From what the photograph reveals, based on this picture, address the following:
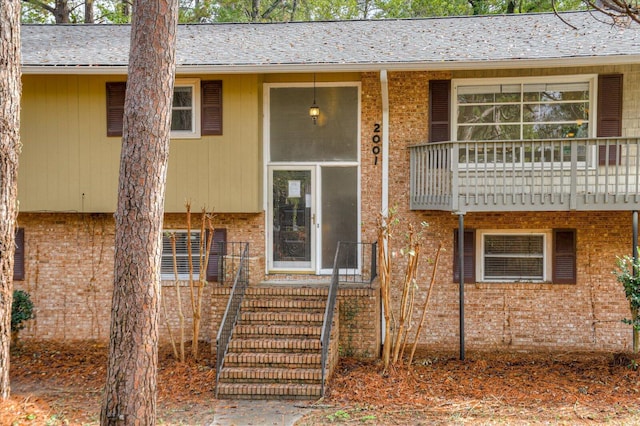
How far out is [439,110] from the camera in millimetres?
9586

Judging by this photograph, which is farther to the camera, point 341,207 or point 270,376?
point 341,207

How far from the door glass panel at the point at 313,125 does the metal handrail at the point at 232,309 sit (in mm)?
2089

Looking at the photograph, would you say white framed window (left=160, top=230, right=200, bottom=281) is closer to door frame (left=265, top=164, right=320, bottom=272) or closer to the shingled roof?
door frame (left=265, top=164, right=320, bottom=272)

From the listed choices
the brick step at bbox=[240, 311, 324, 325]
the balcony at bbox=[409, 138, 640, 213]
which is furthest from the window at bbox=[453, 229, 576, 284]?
the brick step at bbox=[240, 311, 324, 325]

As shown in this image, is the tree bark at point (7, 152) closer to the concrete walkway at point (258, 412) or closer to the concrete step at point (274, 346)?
the concrete walkway at point (258, 412)

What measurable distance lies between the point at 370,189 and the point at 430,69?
2.35 meters

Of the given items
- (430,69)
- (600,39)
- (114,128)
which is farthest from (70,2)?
(600,39)

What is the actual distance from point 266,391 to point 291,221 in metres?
3.59

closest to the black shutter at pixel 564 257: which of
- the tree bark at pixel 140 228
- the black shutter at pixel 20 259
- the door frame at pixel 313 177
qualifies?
the door frame at pixel 313 177

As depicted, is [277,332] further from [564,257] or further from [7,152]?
[564,257]

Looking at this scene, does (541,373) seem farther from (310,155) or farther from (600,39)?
(600,39)

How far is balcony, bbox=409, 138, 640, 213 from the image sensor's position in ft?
27.5

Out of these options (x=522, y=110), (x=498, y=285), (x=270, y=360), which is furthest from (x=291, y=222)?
(x=522, y=110)

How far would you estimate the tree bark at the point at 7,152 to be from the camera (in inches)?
241
